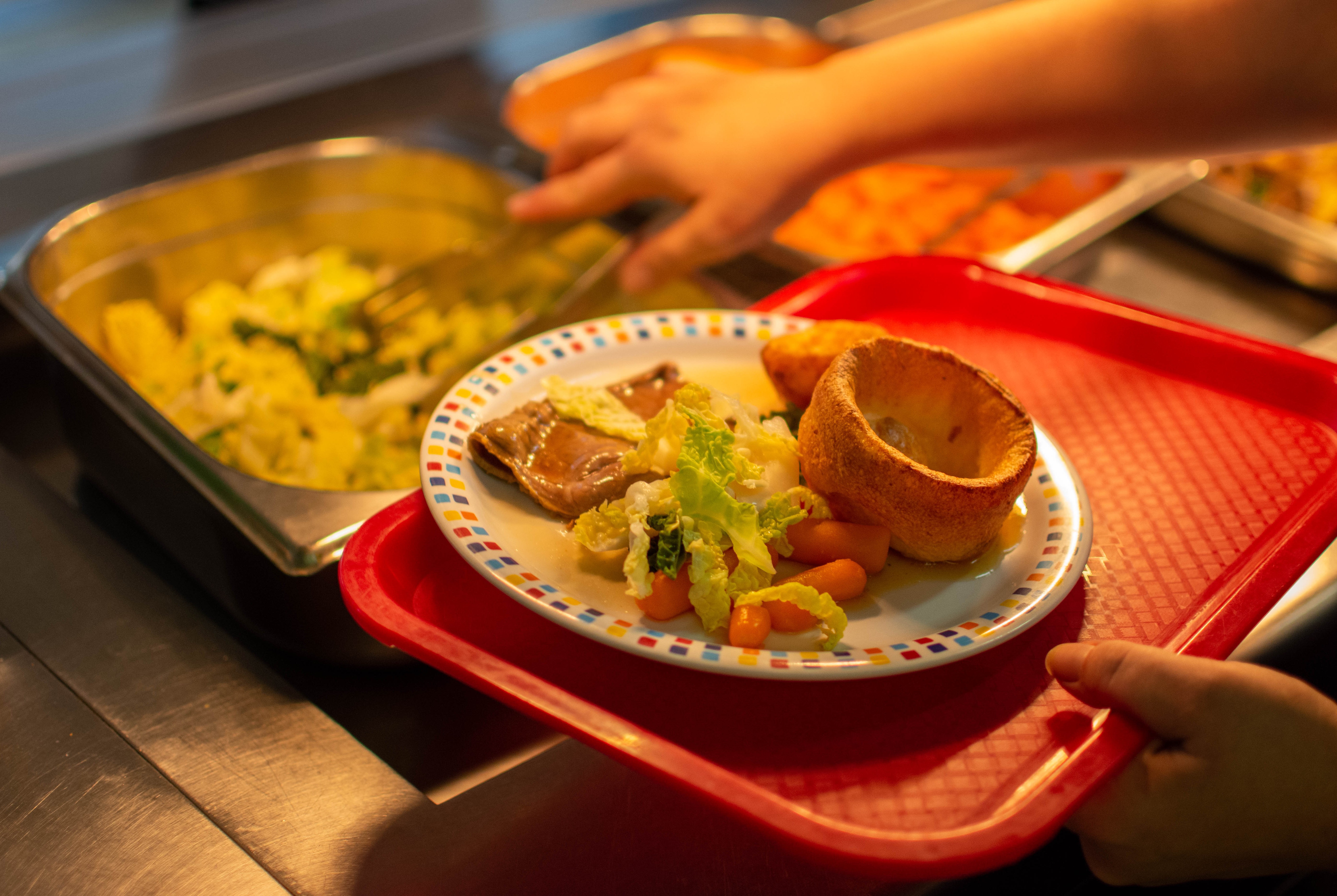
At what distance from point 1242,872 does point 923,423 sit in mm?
500

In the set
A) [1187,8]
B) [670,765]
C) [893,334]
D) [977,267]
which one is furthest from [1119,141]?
[670,765]

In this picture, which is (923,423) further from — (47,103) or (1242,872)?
(47,103)

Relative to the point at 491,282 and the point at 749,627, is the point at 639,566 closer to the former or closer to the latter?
the point at 749,627

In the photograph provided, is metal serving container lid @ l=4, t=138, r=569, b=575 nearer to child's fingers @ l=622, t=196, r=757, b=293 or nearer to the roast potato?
child's fingers @ l=622, t=196, r=757, b=293

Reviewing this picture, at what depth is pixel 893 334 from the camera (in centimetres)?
125

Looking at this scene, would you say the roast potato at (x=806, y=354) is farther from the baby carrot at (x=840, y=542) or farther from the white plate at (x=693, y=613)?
the baby carrot at (x=840, y=542)

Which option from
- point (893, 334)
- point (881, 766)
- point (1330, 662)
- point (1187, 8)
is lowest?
point (1330, 662)

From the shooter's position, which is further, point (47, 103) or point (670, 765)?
point (47, 103)

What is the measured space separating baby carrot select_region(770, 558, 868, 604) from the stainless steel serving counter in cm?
21

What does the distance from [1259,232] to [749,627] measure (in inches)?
66.4

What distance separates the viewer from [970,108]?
143 cm

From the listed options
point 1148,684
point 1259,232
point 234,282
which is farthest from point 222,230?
point 1259,232

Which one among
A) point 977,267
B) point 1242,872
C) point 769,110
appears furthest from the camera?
point 769,110

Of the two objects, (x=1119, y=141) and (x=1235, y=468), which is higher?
(x=1119, y=141)
